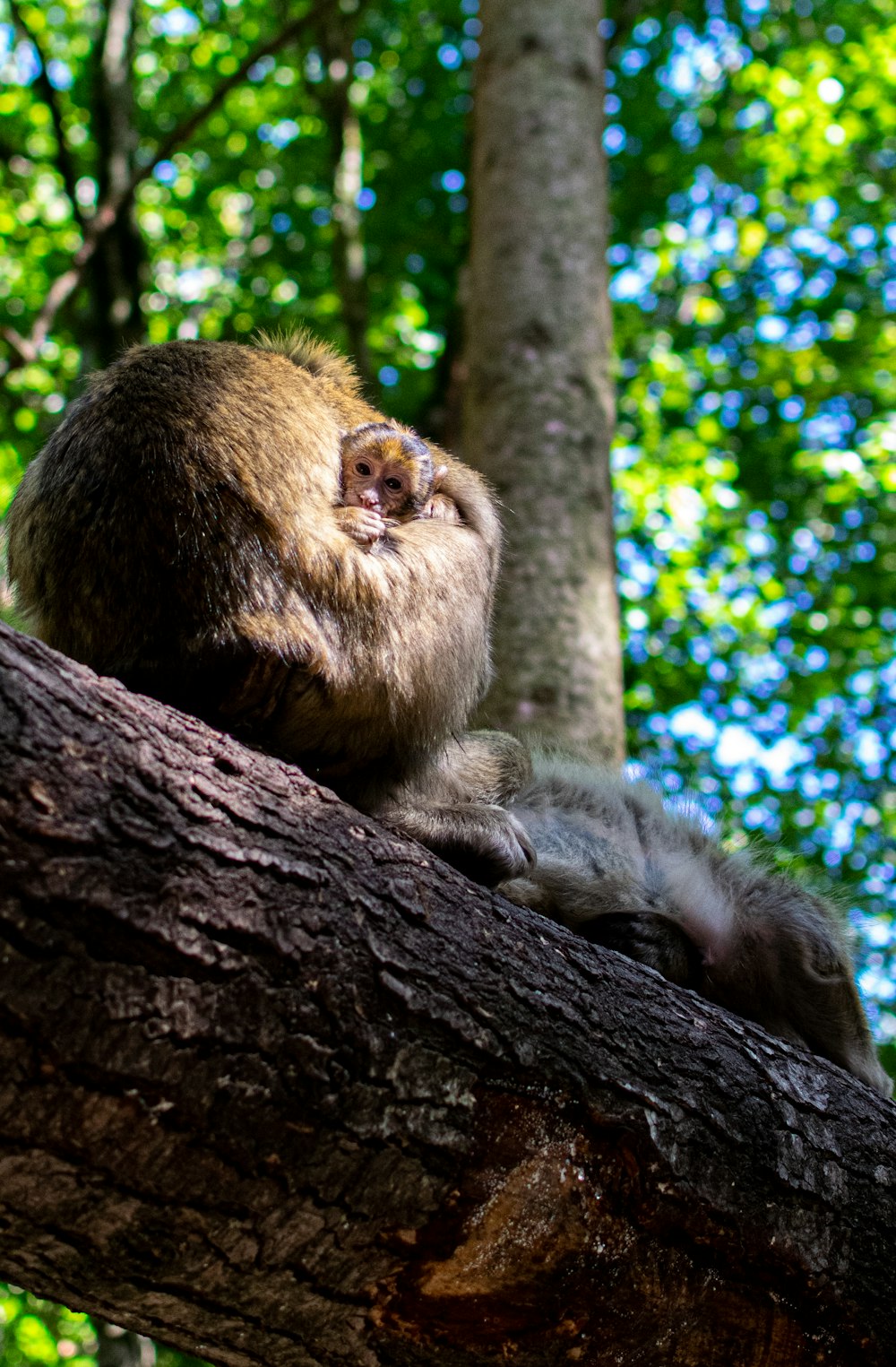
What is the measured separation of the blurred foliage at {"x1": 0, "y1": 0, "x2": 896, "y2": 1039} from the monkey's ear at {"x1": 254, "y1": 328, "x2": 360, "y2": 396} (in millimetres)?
4657

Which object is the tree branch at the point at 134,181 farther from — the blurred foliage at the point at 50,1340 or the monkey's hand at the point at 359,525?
the blurred foliage at the point at 50,1340

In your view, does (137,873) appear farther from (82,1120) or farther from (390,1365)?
(390,1365)

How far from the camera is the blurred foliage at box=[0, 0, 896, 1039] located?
9.11 metres

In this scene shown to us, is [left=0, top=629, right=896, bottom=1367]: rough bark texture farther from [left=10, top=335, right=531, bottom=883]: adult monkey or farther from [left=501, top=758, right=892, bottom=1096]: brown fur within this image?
[left=501, top=758, right=892, bottom=1096]: brown fur

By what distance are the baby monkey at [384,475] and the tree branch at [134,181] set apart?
504 cm

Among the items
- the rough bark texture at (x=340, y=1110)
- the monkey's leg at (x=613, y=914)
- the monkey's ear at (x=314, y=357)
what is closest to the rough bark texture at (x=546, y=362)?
the monkey's leg at (x=613, y=914)

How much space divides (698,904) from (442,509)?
1417 millimetres

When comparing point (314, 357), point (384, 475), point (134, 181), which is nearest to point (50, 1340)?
point (134, 181)

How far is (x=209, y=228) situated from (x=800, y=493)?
6244 mm

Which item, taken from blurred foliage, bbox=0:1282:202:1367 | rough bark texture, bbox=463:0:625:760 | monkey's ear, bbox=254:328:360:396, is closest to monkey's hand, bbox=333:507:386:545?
monkey's ear, bbox=254:328:360:396

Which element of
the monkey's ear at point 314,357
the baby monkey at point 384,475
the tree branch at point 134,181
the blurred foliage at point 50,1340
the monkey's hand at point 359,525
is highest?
the tree branch at point 134,181

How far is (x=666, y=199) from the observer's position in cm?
1067

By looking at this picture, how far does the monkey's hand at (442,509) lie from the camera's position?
3.14 metres

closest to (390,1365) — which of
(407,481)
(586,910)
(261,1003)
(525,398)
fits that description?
(261,1003)
